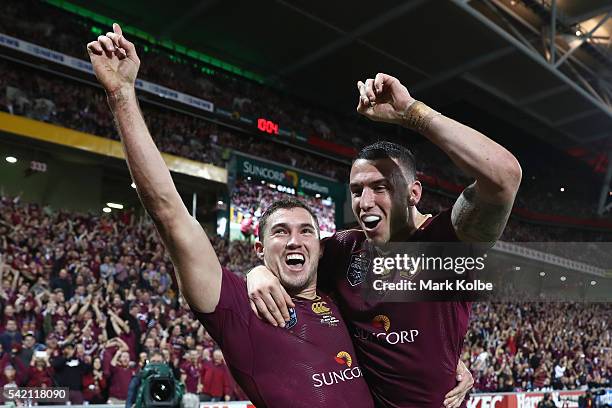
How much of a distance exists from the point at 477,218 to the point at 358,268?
2.61ft

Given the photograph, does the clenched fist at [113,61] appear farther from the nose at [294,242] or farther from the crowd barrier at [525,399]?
the crowd barrier at [525,399]

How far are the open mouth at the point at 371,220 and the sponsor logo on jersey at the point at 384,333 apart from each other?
429 mm

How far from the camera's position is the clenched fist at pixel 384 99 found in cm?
244

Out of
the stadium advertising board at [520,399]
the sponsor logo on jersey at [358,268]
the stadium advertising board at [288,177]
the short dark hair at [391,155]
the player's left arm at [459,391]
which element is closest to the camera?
the short dark hair at [391,155]

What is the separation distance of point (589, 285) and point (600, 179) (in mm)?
10212

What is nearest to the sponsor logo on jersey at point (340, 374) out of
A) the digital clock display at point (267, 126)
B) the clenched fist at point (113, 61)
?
the clenched fist at point (113, 61)

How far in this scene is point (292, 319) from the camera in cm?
270

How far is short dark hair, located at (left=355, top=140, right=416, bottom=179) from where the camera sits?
2.75 m

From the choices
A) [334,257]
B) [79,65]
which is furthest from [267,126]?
[334,257]

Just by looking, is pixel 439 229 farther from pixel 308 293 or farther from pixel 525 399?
pixel 525 399

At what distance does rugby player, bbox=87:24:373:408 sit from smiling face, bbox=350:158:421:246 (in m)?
0.29

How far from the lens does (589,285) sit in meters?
28.4

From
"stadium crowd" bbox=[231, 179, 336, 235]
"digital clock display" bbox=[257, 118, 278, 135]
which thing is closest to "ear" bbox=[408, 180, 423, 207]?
"stadium crowd" bbox=[231, 179, 336, 235]

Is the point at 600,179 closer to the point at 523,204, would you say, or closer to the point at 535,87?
the point at 523,204
